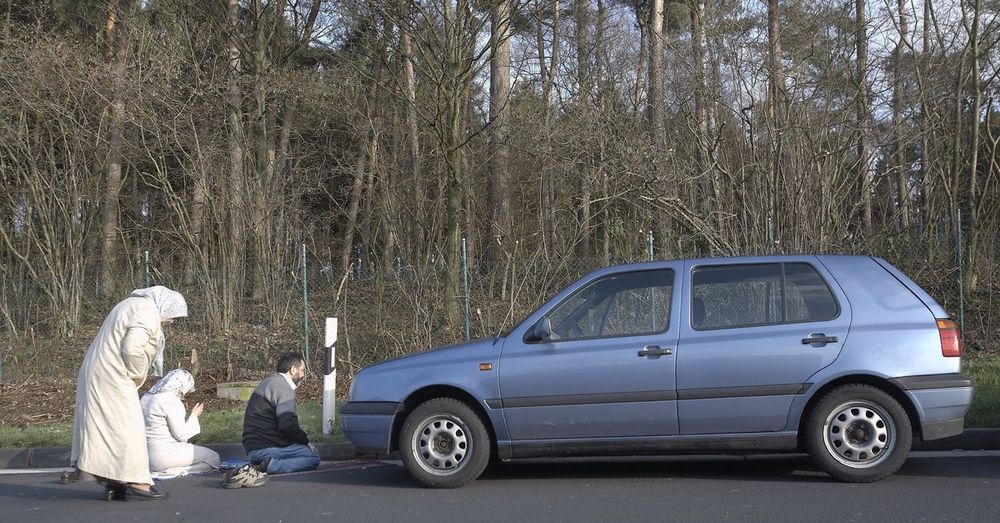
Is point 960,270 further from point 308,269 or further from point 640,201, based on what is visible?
point 308,269

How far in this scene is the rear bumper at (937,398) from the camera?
6531mm

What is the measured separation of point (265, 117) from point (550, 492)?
48.3 ft

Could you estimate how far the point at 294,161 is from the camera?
23141 millimetres

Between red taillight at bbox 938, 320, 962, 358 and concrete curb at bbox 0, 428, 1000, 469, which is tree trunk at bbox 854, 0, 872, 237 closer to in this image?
red taillight at bbox 938, 320, 962, 358

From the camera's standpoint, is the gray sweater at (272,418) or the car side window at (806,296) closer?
the car side window at (806,296)

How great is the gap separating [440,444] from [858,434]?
3005mm

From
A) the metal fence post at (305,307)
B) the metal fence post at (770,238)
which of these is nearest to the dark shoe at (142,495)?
the metal fence post at (305,307)

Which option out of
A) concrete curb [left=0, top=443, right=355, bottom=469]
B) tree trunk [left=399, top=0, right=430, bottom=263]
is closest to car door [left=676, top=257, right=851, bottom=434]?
concrete curb [left=0, top=443, right=355, bottom=469]

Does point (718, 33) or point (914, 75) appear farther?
point (914, 75)

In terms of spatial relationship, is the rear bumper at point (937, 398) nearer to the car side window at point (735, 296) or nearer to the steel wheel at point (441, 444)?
the car side window at point (735, 296)

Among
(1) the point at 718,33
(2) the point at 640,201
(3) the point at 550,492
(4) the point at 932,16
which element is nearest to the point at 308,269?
(2) the point at 640,201

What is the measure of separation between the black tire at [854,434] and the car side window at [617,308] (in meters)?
1.27

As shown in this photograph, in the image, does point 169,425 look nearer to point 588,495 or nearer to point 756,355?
point 588,495

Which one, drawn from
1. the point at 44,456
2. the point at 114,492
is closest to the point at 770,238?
the point at 114,492
